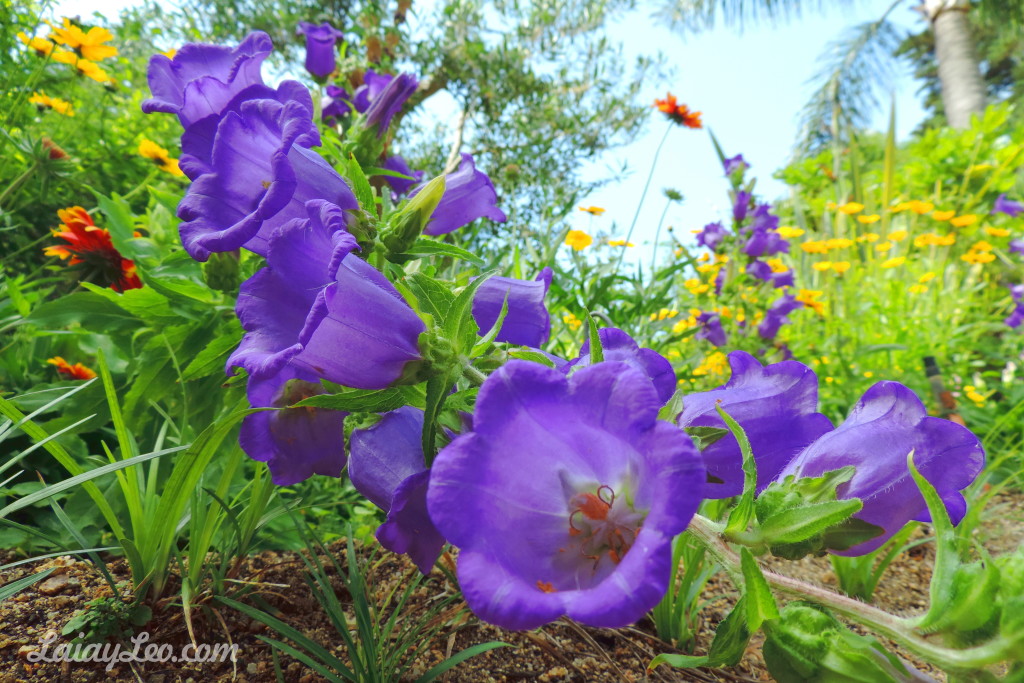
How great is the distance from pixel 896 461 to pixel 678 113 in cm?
351

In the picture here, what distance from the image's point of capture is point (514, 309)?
3.39 ft

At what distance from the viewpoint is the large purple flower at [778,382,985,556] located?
2.49 feet

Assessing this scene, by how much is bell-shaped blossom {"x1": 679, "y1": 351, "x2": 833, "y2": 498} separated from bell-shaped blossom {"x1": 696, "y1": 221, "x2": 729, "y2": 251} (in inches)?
128

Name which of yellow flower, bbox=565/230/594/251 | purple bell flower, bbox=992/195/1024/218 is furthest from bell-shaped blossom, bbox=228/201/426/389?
purple bell flower, bbox=992/195/1024/218

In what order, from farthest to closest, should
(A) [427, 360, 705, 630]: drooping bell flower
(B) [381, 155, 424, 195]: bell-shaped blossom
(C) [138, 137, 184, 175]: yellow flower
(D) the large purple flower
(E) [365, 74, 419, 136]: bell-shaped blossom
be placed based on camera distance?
Answer: (C) [138, 137, 184, 175]: yellow flower < (B) [381, 155, 424, 195]: bell-shaped blossom < (E) [365, 74, 419, 136]: bell-shaped blossom < (D) the large purple flower < (A) [427, 360, 705, 630]: drooping bell flower

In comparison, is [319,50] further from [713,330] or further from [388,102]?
[713,330]

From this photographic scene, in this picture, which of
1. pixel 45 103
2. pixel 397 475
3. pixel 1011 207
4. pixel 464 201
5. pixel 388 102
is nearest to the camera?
pixel 397 475

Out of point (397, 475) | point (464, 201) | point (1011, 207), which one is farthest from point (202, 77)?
point (1011, 207)

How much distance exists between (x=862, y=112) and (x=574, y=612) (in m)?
20.7

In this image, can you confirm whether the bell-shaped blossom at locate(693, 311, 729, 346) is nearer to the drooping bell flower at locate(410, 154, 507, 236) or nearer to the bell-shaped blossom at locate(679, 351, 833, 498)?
the drooping bell flower at locate(410, 154, 507, 236)

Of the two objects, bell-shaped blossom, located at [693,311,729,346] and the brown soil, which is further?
bell-shaped blossom, located at [693,311,729,346]

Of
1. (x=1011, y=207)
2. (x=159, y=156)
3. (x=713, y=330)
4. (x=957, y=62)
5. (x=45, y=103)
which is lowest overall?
(x=713, y=330)

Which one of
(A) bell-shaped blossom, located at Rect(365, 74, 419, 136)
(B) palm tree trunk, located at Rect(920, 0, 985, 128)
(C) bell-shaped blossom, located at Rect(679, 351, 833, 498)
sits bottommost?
(C) bell-shaped blossom, located at Rect(679, 351, 833, 498)

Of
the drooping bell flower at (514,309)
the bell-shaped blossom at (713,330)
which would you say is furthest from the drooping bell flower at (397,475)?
the bell-shaped blossom at (713,330)
